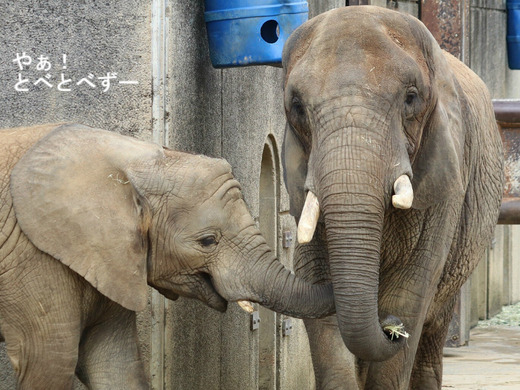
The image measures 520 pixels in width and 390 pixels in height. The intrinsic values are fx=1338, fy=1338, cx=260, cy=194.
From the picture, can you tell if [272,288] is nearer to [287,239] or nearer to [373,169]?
[373,169]

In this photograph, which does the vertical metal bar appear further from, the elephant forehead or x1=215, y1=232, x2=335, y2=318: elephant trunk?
the elephant forehead

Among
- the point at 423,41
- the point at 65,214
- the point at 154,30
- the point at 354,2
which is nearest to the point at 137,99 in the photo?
the point at 154,30

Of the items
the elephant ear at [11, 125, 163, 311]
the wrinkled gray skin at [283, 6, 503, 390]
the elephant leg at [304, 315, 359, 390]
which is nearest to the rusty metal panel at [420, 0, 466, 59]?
the wrinkled gray skin at [283, 6, 503, 390]

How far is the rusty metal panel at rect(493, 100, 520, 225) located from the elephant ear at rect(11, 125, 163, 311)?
3.77 metres

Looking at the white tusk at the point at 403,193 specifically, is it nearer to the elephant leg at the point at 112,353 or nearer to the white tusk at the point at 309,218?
the white tusk at the point at 309,218

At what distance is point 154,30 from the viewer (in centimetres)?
643

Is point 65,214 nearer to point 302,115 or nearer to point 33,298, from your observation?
point 33,298

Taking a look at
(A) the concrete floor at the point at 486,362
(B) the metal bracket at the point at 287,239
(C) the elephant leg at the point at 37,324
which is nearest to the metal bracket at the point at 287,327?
(B) the metal bracket at the point at 287,239

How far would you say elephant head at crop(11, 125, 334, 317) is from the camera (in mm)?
5395

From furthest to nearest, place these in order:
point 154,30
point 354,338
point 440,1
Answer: point 440,1
point 154,30
point 354,338

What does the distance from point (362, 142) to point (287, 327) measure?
3.62 m

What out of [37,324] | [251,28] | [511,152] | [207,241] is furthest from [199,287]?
[511,152]

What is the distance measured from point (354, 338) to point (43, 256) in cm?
131

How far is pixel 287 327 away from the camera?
8523 millimetres
